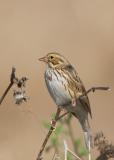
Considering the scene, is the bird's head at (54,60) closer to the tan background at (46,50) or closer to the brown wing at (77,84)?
the brown wing at (77,84)

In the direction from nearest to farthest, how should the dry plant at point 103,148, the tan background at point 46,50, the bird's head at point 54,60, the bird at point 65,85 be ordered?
1. the dry plant at point 103,148
2. the bird at point 65,85
3. the bird's head at point 54,60
4. the tan background at point 46,50

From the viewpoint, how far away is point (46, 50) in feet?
25.5

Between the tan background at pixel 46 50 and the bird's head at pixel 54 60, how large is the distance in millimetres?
1624

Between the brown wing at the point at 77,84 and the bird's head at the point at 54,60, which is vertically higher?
the bird's head at the point at 54,60

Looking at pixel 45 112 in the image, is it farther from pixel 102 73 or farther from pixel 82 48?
pixel 82 48

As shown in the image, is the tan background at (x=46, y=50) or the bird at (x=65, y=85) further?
the tan background at (x=46, y=50)

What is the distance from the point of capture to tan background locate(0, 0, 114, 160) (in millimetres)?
6527

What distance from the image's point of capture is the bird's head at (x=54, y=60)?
428 cm

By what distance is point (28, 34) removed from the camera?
323 inches

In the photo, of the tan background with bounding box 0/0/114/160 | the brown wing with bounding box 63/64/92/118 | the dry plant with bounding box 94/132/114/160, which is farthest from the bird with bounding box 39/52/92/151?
the tan background with bounding box 0/0/114/160

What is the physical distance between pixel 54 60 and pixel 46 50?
3.45 m

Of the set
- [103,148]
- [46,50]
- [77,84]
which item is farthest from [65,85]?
[46,50]

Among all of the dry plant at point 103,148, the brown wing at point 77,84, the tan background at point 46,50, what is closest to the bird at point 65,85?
the brown wing at point 77,84

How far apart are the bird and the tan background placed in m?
1.62
